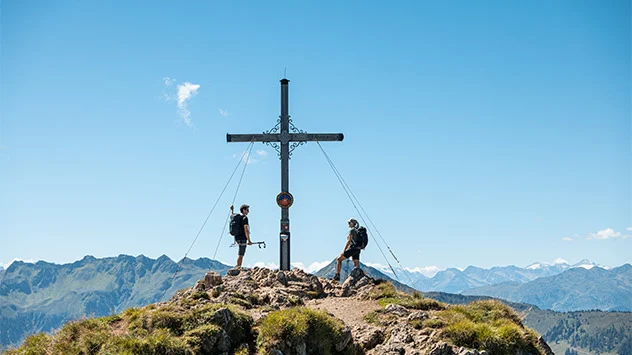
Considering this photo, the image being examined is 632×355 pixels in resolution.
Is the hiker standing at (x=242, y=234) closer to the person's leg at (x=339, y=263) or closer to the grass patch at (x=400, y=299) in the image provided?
the person's leg at (x=339, y=263)

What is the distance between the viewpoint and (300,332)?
16406 mm

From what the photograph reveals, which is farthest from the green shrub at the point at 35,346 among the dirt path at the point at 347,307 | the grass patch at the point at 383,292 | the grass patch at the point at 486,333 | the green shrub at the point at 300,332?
the grass patch at the point at 383,292

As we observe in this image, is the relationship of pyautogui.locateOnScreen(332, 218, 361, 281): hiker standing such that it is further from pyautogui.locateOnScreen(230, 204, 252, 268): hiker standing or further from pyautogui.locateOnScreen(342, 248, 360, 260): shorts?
pyautogui.locateOnScreen(230, 204, 252, 268): hiker standing

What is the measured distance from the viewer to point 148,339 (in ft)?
49.7

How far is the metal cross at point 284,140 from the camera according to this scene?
28.2 meters

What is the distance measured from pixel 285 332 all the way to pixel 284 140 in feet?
45.7

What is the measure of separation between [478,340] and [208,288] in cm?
1083

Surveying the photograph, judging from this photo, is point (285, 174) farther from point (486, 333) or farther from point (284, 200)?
point (486, 333)

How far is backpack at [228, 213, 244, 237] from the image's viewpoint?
26.8 meters

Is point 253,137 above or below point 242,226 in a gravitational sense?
above

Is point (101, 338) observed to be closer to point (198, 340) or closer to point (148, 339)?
point (148, 339)

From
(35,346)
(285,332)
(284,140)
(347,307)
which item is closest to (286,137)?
(284,140)

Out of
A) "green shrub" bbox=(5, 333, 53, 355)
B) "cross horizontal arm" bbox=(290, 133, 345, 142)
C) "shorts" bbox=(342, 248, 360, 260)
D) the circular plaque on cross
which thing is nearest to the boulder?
"shorts" bbox=(342, 248, 360, 260)

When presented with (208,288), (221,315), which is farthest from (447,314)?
(208,288)
